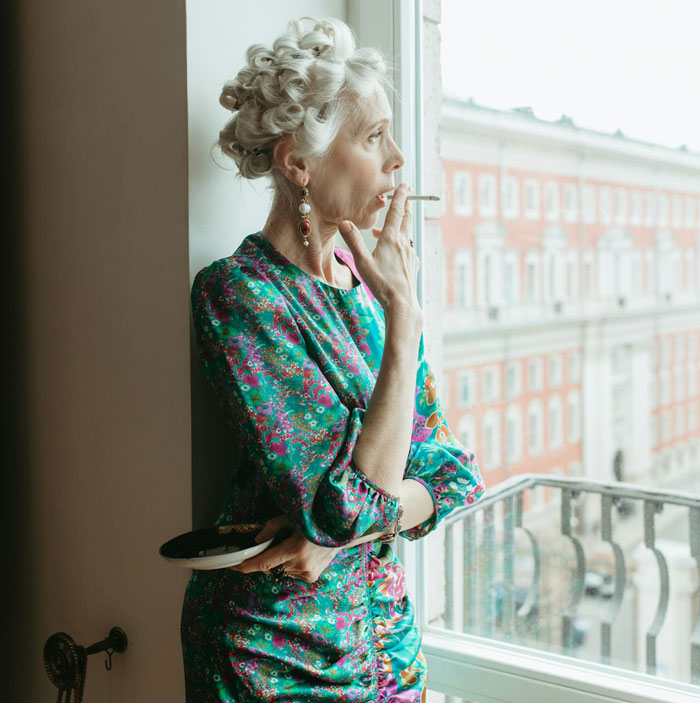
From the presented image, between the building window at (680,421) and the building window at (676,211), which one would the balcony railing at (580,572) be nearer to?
the building window at (680,421)

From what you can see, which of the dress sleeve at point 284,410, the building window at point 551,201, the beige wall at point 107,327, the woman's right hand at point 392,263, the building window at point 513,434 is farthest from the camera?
the building window at point 513,434

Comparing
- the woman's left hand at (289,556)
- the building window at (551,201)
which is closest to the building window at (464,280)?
the building window at (551,201)

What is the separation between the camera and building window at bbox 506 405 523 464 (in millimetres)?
1747

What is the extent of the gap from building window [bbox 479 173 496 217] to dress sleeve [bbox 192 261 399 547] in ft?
2.26

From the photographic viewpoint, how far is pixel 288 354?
1.17 meters

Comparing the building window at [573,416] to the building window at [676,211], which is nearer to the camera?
the building window at [676,211]

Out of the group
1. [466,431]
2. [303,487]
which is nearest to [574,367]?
[466,431]

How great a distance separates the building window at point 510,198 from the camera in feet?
5.54

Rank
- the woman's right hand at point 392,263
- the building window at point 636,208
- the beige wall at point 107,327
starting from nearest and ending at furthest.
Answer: the woman's right hand at point 392,263, the beige wall at point 107,327, the building window at point 636,208

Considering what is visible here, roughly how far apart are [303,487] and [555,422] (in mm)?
783

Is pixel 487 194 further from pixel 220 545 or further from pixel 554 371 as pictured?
pixel 220 545

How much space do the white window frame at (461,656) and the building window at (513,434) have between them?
30cm

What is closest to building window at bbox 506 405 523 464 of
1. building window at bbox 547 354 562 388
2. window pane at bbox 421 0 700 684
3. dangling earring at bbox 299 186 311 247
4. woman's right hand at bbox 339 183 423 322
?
window pane at bbox 421 0 700 684

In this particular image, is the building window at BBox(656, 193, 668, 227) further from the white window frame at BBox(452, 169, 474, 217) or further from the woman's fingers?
the woman's fingers
